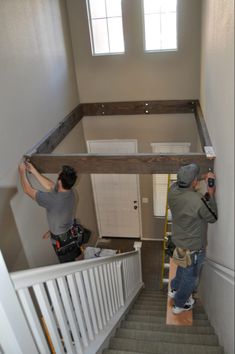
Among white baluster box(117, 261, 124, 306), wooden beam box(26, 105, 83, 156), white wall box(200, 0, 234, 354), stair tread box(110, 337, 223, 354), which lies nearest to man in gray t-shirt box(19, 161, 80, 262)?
wooden beam box(26, 105, 83, 156)

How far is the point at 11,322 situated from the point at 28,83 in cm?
277

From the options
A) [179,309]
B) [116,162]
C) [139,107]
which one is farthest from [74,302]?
[139,107]

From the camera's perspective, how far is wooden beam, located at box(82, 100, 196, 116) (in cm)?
524

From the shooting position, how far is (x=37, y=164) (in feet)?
11.5

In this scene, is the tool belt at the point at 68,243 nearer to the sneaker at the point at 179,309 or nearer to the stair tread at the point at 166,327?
the stair tread at the point at 166,327

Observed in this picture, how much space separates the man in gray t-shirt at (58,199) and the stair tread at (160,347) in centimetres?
115

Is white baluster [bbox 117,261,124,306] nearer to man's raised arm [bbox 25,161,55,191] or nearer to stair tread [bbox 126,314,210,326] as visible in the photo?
stair tread [bbox 126,314,210,326]

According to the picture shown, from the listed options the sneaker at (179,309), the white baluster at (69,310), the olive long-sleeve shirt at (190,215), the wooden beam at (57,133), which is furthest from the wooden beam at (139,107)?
the white baluster at (69,310)

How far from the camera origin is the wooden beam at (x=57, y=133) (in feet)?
12.3

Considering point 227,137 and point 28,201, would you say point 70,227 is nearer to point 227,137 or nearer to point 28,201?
point 28,201

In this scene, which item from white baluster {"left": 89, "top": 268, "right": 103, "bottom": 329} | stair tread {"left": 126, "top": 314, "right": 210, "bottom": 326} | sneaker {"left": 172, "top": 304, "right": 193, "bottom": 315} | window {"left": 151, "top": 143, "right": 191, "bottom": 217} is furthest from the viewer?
window {"left": 151, "top": 143, "right": 191, "bottom": 217}

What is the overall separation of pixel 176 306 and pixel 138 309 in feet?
2.02

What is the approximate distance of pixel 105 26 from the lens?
502cm

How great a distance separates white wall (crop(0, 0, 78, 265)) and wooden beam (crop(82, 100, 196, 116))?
899 mm
